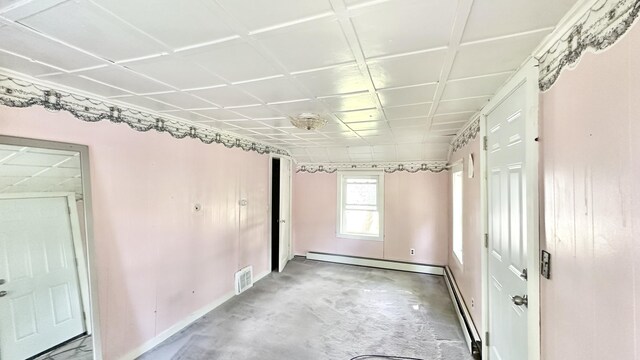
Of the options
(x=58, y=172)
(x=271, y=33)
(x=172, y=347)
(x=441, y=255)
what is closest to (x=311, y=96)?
(x=271, y=33)

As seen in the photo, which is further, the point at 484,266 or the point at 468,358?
the point at 468,358

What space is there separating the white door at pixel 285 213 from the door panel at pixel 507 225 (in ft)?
11.7

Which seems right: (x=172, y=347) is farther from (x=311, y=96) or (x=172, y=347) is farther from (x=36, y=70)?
(x=311, y=96)

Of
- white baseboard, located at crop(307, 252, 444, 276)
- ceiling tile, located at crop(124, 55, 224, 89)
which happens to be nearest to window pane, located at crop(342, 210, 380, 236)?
white baseboard, located at crop(307, 252, 444, 276)

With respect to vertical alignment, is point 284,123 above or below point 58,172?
above

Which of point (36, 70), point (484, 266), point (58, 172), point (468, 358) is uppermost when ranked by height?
point (36, 70)

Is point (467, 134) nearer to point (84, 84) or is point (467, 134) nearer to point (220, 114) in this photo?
point (220, 114)

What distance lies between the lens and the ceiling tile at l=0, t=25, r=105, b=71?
3.78 feet

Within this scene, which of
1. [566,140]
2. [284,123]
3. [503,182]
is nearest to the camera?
[566,140]

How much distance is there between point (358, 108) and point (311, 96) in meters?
0.52

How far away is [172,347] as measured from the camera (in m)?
2.50

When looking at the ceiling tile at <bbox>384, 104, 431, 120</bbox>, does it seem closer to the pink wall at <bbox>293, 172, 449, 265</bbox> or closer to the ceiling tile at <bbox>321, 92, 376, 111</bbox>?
the ceiling tile at <bbox>321, 92, 376, 111</bbox>

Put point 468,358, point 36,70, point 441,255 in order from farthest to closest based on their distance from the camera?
1. point 441,255
2. point 468,358
3. point 36,70

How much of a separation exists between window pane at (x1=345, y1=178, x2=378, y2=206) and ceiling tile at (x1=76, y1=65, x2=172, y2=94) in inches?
161
